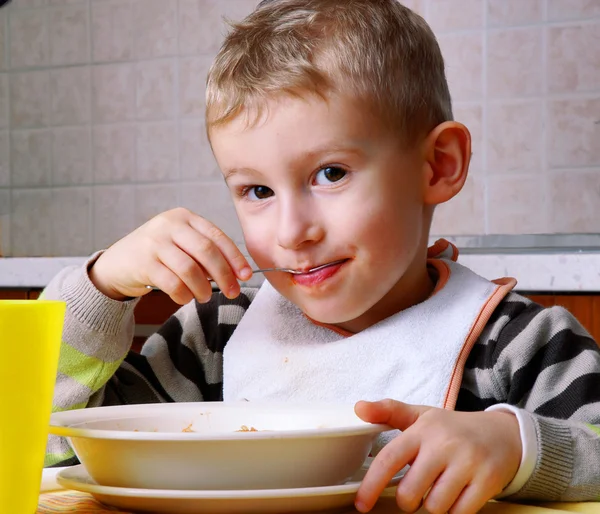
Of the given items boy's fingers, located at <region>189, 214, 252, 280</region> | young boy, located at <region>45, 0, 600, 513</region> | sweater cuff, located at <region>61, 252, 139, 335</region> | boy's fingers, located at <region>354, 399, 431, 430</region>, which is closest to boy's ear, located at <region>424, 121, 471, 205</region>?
young boy, located at <region>45, 0, 600, 513</region>

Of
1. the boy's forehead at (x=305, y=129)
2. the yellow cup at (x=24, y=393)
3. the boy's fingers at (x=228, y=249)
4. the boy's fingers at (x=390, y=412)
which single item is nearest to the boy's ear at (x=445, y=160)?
the boy's forehead at (x=305, y=129)

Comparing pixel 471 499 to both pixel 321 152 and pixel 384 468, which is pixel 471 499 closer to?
pixel 384 468

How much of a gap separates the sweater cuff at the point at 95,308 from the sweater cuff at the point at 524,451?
0.51m

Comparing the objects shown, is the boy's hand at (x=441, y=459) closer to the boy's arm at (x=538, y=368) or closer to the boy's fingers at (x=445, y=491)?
the boy's fingers at (x=445, y=491)

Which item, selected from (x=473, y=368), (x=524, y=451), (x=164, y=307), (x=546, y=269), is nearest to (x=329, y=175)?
(x=473, y=368)

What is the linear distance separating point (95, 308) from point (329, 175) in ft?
1.02

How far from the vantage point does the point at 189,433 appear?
1.61 feet

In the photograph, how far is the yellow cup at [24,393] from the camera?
438 millimetres

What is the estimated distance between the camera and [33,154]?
2648 millimetres

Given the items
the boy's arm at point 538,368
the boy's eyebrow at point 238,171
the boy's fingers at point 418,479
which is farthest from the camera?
A: the boy's eyebrow at point 238,171

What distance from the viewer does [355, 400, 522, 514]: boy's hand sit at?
0.54m

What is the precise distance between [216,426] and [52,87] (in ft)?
7.12

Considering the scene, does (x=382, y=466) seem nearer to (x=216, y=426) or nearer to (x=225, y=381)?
(x=216, y=426)

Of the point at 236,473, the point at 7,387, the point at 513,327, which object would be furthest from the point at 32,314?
the point at 513,327
